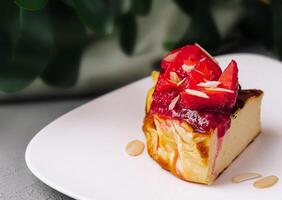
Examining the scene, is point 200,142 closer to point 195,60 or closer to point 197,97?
point 197,97

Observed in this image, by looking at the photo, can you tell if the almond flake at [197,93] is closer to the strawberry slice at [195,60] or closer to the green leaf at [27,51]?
the strawberry slice at [195,60]

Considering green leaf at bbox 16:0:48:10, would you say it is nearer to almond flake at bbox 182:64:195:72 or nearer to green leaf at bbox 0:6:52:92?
green leaf at bbox 0:6:52:92

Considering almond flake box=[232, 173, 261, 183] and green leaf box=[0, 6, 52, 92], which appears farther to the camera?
green leaf box=[0, 6, 52, 92]

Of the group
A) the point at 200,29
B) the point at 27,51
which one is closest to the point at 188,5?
the point at 200,29

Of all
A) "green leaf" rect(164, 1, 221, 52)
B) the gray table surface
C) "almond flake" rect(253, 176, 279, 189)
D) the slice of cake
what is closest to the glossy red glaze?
the slice of cake

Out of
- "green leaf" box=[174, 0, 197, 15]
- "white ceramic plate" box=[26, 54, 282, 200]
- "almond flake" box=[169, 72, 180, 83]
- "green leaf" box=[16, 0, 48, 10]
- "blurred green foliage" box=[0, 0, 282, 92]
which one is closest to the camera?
"white ceramic plate" box=[26, 54, 282, 200]

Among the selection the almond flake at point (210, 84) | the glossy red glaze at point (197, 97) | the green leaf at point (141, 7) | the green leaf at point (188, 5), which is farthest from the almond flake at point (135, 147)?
the green leaf at point (188, 5)
